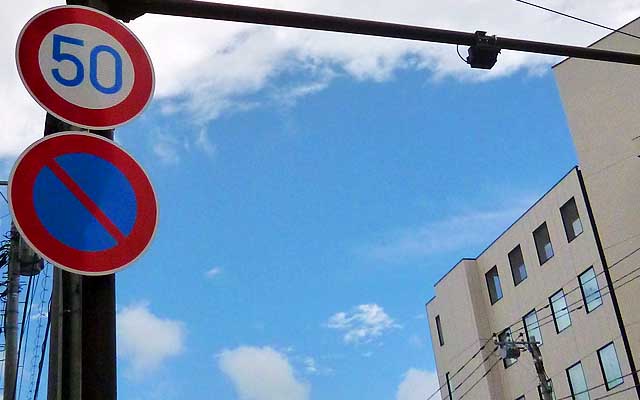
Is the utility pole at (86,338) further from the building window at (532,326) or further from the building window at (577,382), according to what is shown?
the building window at (532,326)

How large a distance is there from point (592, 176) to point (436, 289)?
575 inches

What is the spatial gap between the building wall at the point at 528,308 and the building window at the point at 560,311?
251mm

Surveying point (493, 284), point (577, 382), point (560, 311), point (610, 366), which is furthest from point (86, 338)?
point (493, 284)

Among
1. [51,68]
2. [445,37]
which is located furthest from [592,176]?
[51,68]

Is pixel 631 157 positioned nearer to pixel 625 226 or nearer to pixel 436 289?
pixel 625 226

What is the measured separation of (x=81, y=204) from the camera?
3.15 metres

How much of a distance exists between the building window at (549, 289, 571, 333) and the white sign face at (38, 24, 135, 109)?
30522 millimetres

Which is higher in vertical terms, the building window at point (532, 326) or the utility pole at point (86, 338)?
the building window at point (532, 326)

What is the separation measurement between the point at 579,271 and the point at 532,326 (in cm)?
423

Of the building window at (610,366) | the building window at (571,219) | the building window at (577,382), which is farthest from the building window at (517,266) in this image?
the building window at (610,366)

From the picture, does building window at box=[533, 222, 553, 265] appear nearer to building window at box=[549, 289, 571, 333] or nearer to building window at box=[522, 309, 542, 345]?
building window at box=[549, 289, 571, 333]

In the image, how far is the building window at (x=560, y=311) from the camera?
3153 centimetres

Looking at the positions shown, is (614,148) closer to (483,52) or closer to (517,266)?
(517,266)

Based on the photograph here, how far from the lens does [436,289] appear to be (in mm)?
43031
